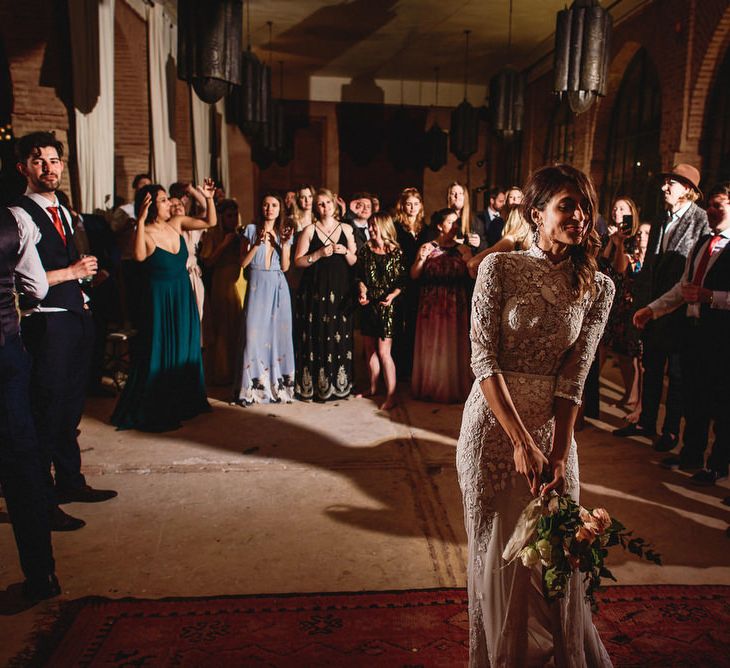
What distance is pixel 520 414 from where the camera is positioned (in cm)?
184

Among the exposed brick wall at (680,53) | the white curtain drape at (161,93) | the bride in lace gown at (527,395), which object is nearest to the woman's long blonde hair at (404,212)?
the exposed brick wall at (680,53)

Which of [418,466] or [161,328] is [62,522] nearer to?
[161,328]

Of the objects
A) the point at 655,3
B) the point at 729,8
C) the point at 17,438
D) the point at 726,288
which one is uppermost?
the point at 655,3

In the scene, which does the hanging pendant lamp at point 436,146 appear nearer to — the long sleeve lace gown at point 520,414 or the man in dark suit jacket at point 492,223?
the man in dark suit jacket at point 492,223

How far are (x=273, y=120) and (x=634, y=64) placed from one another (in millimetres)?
6038

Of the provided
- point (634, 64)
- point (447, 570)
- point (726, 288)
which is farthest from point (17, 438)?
point (634, 64)

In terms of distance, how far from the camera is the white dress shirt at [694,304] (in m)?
3.53

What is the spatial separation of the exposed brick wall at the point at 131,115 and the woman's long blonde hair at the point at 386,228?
4.79 meters

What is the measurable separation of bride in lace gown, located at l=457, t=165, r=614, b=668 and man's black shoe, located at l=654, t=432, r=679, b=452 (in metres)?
2.67

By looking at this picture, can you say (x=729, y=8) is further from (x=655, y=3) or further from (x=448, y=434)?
(x=448, y=434)

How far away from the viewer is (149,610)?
7.93 feet

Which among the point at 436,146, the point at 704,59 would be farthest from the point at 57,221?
the point at 436,146

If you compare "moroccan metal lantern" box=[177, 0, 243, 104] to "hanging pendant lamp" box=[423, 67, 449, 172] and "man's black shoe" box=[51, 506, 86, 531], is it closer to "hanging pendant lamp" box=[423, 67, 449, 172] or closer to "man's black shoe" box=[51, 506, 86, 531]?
"man's black shoe" box=[51, 506, 86, 531]

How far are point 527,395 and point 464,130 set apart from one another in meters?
10.3
